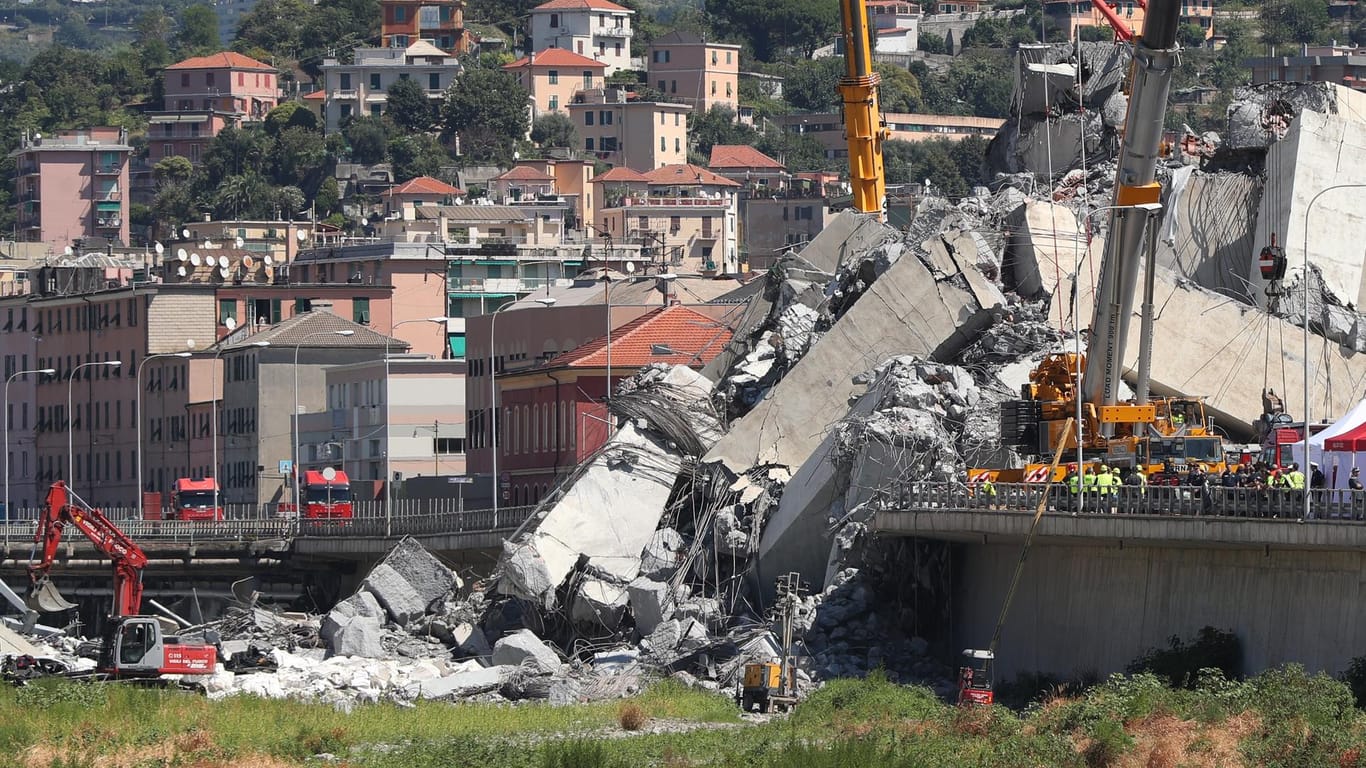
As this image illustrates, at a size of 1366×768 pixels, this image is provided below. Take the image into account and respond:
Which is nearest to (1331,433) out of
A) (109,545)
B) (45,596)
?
(109,545)

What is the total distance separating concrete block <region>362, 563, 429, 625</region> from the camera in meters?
77.5

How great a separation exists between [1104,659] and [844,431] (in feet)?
35.1

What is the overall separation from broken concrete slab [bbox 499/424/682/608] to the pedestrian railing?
6.60 metres

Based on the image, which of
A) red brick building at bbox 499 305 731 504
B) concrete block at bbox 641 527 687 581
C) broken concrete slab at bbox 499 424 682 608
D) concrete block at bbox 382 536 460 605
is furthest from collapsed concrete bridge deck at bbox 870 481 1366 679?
red brick building at bbox 499 305 731 504

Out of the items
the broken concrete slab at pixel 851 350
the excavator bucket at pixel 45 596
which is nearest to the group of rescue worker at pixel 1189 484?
the broken concrete slab at pixel 851 350

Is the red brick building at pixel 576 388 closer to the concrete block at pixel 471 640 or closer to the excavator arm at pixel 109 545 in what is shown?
the concrete block at pixel 471 640

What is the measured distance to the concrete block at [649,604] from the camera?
220ft

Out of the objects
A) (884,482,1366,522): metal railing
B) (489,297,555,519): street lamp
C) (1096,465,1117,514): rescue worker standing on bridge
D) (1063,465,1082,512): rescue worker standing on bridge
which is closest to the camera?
(884,482,1366,522): metal railing

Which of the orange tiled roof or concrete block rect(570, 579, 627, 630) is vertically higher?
the orange tiled roof

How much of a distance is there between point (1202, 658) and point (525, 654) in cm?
1962

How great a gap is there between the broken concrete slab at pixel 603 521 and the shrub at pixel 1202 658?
20.4 m

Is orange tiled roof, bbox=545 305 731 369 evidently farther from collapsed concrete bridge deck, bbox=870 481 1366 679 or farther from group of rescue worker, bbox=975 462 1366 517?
group of rescue worker, bbox=975 462 1366 517

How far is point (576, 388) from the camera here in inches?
3760

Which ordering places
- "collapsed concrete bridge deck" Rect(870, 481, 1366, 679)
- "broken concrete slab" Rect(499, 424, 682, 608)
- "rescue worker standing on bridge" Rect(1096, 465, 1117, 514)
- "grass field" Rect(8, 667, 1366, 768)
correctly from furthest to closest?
1. "broken concrete slab" Rect(499, 424, 682, 608)
2. "rescue worker standing on bridge" Rect(1096, 465, 1117, 514)
3. "collapsed concrete bridge deck" Rect(870, 481, 1366, 679)
4. "grass field" Rect(8, 667, 1366, 768)
